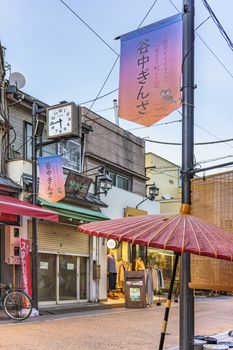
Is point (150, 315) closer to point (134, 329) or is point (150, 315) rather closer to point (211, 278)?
point (134, 329)

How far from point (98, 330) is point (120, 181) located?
41.3 ft

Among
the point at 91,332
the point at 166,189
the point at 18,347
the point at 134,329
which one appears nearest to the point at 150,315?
the point at 134,329

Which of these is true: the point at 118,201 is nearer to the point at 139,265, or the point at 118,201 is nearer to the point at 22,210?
the point at 139,265

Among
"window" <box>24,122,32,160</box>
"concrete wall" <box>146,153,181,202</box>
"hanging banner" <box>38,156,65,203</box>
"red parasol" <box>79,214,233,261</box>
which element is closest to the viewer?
"red parasol" <box>79,214,233,261</box>

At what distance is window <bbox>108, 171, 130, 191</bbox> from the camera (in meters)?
22.8

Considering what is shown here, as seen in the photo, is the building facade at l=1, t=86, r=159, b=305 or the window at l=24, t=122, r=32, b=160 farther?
the window at l=24, t=122, r=32, b=160

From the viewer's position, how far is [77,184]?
18234mm

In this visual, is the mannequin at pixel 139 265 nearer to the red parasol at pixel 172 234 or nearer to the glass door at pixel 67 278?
the glass door at pixel 67 278

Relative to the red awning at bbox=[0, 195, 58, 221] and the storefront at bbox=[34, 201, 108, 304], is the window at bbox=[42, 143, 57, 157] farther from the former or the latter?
the red awning at bbox=[0, 195, 58, 221]

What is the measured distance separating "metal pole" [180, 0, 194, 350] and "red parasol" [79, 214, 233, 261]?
0.90 m

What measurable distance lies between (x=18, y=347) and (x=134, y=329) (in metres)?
3.71

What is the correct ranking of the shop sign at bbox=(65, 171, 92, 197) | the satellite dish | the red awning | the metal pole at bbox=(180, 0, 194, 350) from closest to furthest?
the metal pole at bbox=(180, 0, 194, 350)
the red awning
the satellite dish
the shop sign at bbox=(65, 171, 92, 197)

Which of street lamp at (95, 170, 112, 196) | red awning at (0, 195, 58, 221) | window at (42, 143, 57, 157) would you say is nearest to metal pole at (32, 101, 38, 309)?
red awning at (0, 195, 58, 221)

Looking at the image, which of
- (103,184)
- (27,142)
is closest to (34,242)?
(27,142)
